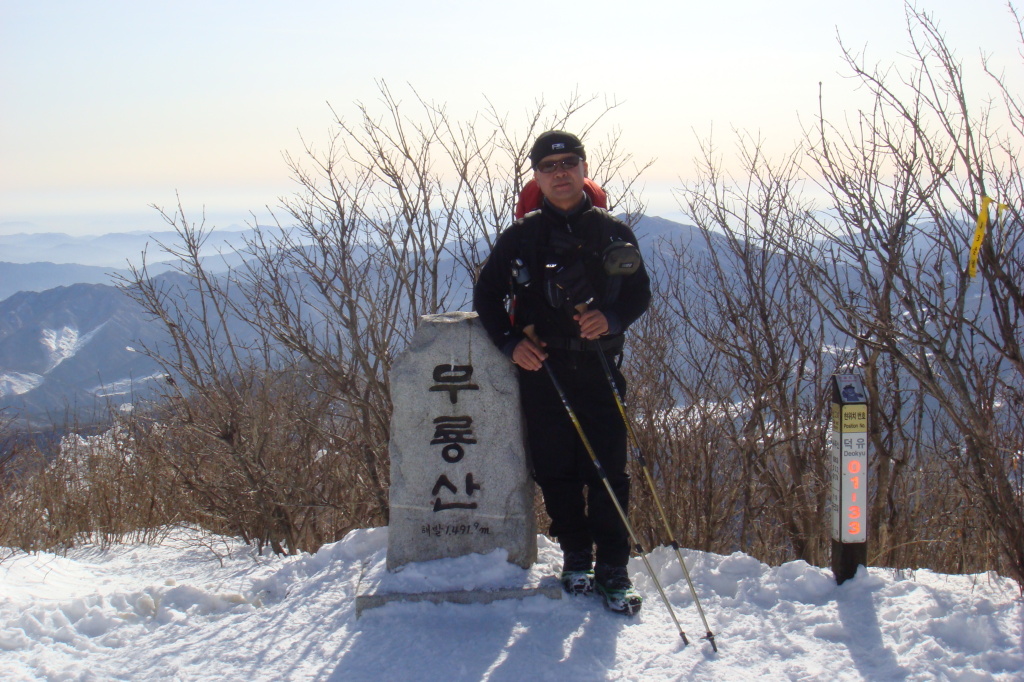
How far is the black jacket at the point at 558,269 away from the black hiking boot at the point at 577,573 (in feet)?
3.67

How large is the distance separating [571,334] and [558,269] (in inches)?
12.9

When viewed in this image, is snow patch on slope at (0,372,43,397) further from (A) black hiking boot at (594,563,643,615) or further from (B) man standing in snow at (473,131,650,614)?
(A) black hiking boot at (594,563,643,615)

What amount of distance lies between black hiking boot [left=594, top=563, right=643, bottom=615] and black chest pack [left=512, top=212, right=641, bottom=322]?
1.28m

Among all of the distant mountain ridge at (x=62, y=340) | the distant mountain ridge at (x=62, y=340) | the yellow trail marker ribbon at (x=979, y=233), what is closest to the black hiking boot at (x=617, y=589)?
the yellow trail marker ribbon at (x=979, y=233)

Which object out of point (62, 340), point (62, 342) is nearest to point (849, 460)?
point (62, 342)

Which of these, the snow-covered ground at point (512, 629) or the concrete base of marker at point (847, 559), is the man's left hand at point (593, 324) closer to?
the snow-covered ground at point (512, 629)

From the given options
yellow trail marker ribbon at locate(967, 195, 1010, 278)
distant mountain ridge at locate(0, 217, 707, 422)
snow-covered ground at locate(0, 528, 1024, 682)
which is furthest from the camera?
distant mountain ridge at locate(0, 217, 707, 422)

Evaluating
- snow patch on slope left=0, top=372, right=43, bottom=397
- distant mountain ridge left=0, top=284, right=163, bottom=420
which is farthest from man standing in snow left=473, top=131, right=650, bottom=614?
snow patch on slope left=0, top=372, right=43, bottom=397

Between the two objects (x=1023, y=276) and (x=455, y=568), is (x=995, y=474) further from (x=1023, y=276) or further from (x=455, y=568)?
(x=455, y=568)

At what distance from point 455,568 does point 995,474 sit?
2.71 meters

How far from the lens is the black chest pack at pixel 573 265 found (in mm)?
3412

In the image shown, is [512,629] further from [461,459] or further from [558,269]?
[558,269]

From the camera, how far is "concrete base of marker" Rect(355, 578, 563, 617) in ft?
11.7

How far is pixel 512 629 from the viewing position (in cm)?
338
